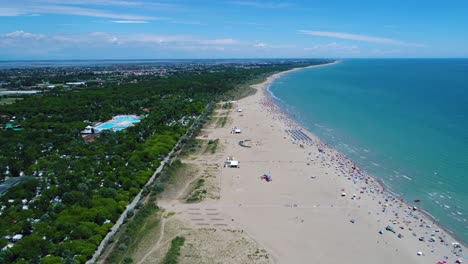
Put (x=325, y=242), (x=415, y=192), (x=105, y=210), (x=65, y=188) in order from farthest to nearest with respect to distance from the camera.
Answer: (x=415, y=192)
(x=65, y=188)
(x=105, y=210)
(x=325, y=242)

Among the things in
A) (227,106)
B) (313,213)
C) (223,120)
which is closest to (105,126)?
(223,120)

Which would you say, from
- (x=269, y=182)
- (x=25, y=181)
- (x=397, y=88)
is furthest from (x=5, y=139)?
(x=397, y=88)

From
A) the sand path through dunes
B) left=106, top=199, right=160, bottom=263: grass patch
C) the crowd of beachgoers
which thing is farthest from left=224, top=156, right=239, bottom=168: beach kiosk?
left=106, top=199, right=160, bottom=263: grass patch

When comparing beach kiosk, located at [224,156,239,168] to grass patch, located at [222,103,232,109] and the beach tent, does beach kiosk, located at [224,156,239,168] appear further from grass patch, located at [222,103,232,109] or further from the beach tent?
grass patch, located at [222,103,232,109]

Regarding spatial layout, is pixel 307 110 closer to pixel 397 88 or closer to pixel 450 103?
pixel 450 103

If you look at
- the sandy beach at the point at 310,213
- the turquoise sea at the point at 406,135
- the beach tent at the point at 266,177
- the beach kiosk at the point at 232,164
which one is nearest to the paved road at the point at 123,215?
the sandy beach at the point at 310,213

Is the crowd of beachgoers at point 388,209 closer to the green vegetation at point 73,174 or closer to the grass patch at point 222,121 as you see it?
the grass patch at point 222,121
